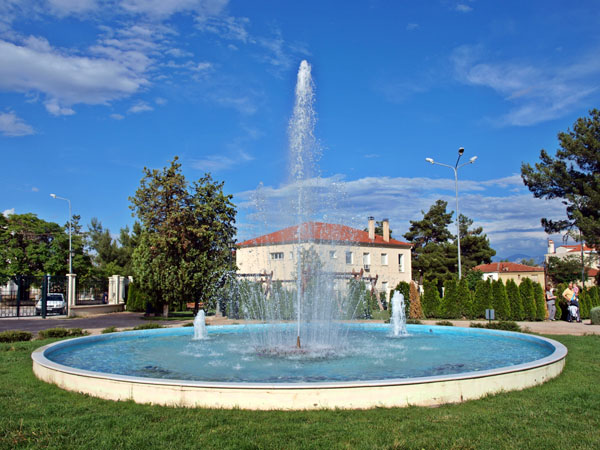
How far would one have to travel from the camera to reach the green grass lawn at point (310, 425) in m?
4.93

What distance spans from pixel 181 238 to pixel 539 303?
56.2 feet

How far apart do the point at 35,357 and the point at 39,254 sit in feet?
133

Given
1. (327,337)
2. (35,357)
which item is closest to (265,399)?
(35,357)

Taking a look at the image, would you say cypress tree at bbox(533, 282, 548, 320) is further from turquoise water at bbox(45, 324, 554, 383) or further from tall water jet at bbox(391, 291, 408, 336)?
turquoise water at bbox(45, 324, 554, 383)

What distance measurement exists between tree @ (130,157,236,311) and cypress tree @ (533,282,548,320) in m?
14.6

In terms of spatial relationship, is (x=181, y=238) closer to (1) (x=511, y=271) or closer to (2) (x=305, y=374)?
(2) (x=305, y=374)

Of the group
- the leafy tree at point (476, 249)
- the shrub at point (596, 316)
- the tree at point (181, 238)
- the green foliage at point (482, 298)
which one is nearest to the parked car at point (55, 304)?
the tree at point (181, 238)

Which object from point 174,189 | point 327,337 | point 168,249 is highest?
point 174,189

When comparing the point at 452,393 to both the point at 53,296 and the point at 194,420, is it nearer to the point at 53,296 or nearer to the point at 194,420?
the point at 194,420

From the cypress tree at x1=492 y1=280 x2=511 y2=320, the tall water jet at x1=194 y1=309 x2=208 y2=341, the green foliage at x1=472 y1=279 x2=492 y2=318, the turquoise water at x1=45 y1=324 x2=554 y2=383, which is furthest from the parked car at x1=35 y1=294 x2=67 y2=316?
the cypress tree at x1=492 y1=280 x2=511 y2=320

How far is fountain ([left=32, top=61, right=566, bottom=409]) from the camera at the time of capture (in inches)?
245

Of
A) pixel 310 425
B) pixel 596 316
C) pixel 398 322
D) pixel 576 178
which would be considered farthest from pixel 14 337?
pixel 576 178

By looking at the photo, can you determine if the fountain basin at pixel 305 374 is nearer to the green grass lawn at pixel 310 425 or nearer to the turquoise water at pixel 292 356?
the turquoise water at pixel 292 356

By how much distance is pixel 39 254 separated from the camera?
44781 millimetres
